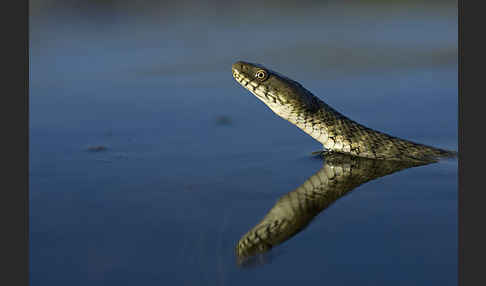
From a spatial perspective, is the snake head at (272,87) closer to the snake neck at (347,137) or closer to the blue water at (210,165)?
the snake neck at (347,137)

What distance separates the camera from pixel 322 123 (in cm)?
643

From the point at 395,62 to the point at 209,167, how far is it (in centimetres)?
652

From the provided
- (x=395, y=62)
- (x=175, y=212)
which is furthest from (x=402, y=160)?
(x=395, y=62)

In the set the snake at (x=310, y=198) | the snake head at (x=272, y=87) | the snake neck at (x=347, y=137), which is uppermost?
the snake head at (x=272, y=87)

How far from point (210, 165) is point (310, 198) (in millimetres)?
1304

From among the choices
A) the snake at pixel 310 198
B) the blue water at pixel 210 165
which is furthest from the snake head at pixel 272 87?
the snake at pixel 310 198

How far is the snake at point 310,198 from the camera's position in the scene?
390 cm

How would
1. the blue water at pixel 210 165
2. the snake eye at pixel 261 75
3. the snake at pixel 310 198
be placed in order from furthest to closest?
the snake eye at pixel 261 75
the snake at pixel 310 198
the blue water at pixel 210 165

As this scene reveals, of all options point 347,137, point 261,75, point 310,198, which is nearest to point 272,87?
point 261,75

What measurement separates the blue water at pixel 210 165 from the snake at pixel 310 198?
8 centimetres

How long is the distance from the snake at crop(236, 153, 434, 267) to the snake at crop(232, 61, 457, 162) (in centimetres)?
13

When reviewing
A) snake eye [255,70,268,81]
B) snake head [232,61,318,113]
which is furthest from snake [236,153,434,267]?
snake eye [255,70,268,81]

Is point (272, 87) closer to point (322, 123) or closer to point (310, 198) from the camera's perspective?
point (322, 123)

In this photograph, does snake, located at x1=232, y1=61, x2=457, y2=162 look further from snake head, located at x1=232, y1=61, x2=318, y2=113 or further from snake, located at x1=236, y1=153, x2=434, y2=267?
snake, located at x1=236, y1=153, x2=434, y2=267
